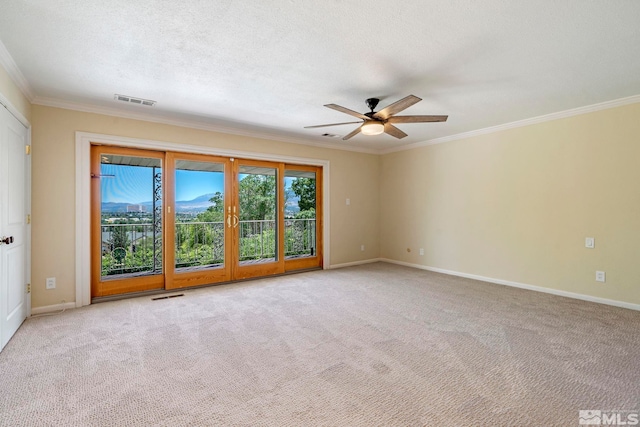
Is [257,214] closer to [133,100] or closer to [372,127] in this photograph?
[133,100]

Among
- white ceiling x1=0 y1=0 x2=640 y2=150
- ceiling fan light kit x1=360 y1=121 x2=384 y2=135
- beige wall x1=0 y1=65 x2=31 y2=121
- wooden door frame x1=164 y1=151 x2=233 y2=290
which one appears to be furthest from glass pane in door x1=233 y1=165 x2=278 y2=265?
beige wall x1=0 y1=65 x2=31 y2=121

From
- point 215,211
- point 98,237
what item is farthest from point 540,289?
point 98,237

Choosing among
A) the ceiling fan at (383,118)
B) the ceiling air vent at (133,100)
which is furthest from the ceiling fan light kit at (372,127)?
the ceiling air vent at (133,100)

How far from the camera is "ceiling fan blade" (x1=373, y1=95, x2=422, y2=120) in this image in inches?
106

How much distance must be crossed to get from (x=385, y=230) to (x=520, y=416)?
499 centimetres

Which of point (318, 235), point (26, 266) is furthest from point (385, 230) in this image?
point (26, 266)

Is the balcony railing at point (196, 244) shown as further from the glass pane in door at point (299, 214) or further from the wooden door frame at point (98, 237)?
the wooden door frame at point (98, 237)

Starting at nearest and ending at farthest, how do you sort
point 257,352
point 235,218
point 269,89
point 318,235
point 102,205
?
point 257,352 < point 269,89 < point 102,205 < point 235,218 < point 318,235

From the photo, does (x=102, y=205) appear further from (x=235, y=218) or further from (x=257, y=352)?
(x=257, y=352)

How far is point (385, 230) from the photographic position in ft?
21.7

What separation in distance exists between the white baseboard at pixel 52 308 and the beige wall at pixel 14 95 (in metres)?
2.19

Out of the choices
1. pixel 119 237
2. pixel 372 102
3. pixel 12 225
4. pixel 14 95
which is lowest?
pixel 119 237

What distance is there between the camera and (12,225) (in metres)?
2.84

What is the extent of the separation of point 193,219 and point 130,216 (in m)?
0.84
